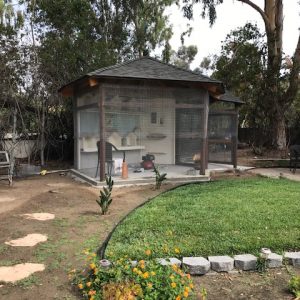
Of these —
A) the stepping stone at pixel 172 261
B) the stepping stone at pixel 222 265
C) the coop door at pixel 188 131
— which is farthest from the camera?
the coop door at pixel 188 131

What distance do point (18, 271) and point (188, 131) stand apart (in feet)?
19.5

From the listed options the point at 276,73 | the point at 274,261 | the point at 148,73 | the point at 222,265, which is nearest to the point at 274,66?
the point at 276,73

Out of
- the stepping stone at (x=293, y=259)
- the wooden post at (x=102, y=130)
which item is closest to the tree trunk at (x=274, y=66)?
the wooden post at (x=102, y=130)

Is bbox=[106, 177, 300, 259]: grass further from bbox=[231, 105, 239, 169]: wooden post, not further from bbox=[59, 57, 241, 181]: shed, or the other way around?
bbox=[231, 105, 239, 169]: wooden post

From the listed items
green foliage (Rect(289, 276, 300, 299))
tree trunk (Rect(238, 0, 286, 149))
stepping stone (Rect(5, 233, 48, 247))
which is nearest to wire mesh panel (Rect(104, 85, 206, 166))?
stepping stone (Rect(5, 233, 48, 247))

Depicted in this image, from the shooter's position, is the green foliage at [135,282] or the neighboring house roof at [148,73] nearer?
the green foliage at [135,282]

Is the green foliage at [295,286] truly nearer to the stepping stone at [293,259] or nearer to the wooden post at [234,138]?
the stepping stone at [293,259]

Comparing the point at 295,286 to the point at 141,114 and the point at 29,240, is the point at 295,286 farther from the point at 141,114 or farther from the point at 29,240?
the point at 141,114

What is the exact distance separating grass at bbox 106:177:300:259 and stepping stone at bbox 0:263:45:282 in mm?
695

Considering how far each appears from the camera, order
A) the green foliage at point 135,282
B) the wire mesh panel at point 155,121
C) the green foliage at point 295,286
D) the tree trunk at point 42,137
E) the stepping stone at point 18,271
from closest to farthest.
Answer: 1. the green foliage at point 135,282
2. the green foliage at point 295,286
3. the stepping stone at point 18,271
4. the wire mesh panel at point 155,121
5. the tree trunk at point 42,137

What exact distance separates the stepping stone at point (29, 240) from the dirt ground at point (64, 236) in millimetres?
75

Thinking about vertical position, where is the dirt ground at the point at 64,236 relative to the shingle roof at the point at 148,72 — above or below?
below

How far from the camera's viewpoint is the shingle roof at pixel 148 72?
7.61 metres

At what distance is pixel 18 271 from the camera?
11.0 ft
